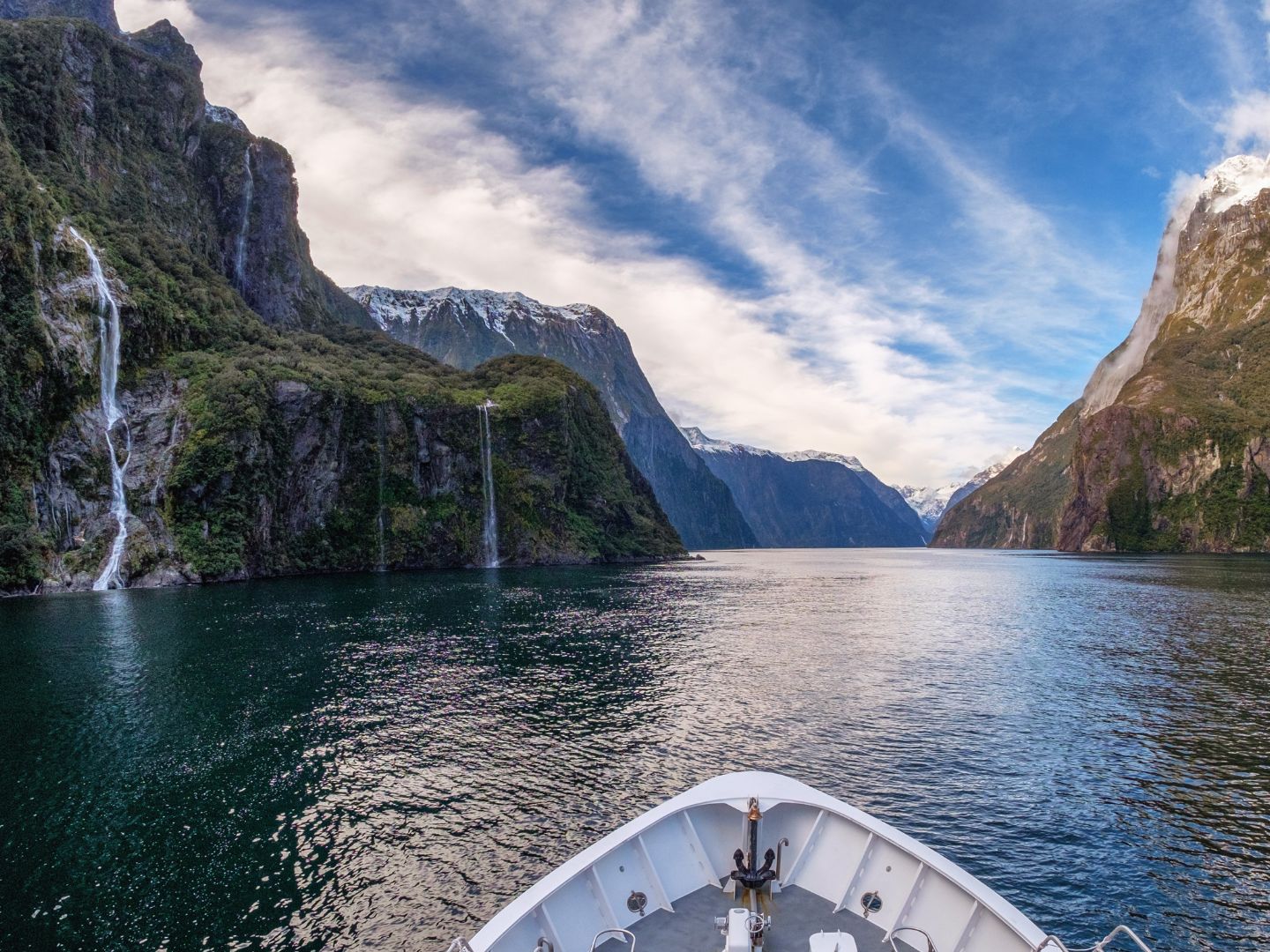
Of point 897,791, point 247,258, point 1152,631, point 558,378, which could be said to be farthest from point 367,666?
point 247,258

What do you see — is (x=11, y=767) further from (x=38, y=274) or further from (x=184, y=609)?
(x=38, y=274)

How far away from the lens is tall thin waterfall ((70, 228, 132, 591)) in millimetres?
90438

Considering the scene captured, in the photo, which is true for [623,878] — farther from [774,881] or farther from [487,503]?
[487,503]

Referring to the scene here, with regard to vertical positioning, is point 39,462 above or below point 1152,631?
above

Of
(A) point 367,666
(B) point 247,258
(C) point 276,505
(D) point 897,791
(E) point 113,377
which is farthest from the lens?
(B) point 247,258

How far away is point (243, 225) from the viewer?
583ft

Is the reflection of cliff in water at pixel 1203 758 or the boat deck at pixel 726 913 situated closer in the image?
the boat deck at pixel 726 913

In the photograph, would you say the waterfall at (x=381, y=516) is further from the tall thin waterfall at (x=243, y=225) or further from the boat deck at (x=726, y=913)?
the boat deck at (x=726, y=913)

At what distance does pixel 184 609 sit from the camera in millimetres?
64062

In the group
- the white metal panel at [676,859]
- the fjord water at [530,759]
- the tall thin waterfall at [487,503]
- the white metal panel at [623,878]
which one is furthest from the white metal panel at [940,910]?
the tall thin waterfall at [487,503]

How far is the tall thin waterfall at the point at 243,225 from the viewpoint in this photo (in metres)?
176

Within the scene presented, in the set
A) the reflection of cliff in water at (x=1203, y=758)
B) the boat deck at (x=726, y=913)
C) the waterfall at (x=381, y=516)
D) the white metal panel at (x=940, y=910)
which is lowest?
the reflection of cliff in water at (x=1203, y=758)

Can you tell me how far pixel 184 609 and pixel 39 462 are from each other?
1393 inches

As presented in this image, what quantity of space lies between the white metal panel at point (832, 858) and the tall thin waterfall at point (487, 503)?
431 ft
